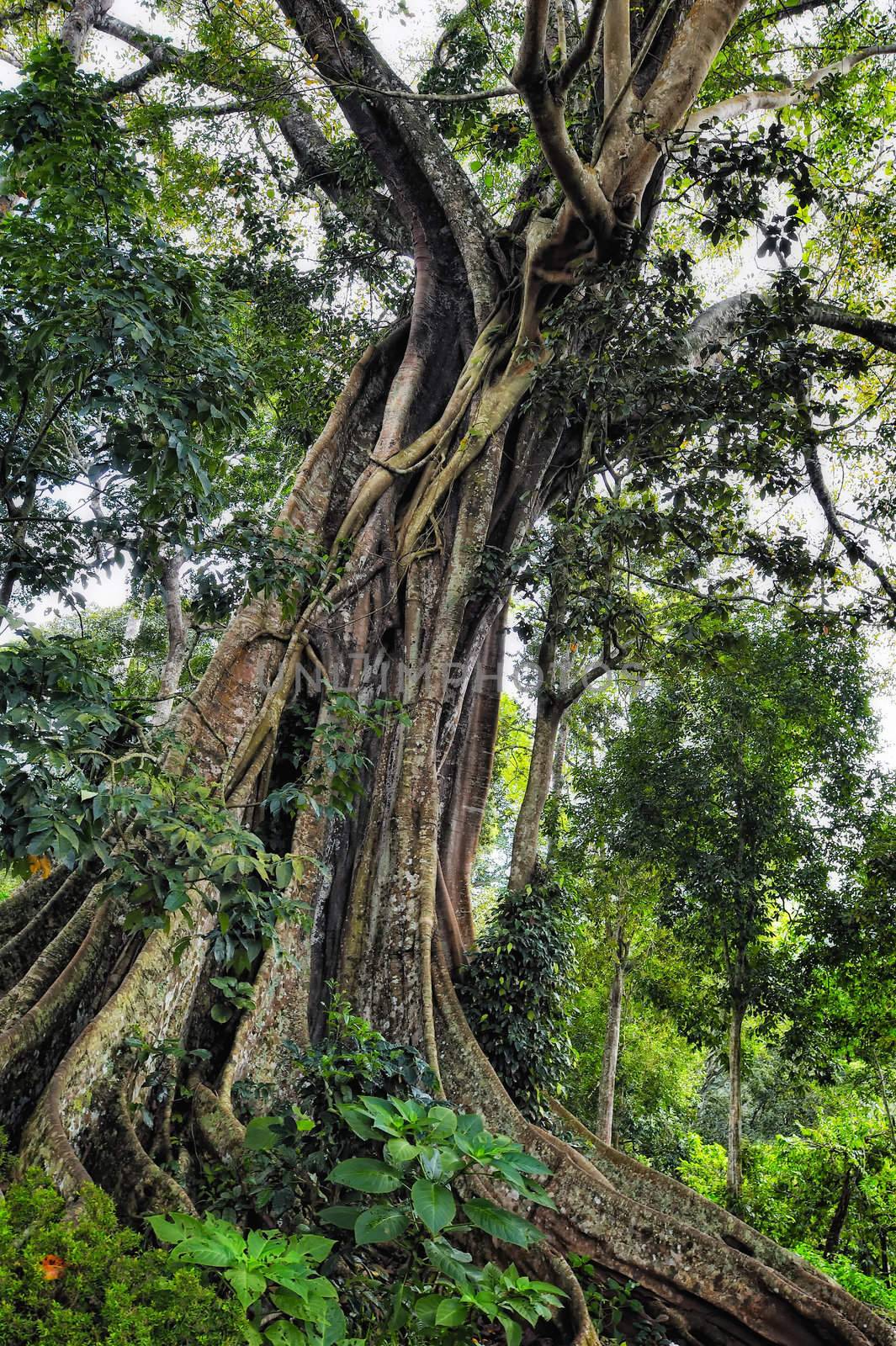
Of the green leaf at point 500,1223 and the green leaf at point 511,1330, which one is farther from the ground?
the green leaf at point 500,1223

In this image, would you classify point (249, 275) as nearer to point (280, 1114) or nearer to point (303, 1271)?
point (280, 1114)

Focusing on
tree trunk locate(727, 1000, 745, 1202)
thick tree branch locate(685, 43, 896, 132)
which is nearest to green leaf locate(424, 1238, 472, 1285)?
tree trunk locate(727, 1000, 745, 1202)

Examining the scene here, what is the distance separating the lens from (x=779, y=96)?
6238mm

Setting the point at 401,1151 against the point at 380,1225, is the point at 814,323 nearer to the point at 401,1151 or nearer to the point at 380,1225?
the point at 401,1151

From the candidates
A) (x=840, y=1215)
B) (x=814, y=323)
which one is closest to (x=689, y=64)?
(x=814, y=323)

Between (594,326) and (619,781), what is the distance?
429 cm

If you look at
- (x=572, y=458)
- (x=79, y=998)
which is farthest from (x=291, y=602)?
(x=572, y=458)

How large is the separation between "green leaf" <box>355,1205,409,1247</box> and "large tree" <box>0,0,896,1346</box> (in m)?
0.76

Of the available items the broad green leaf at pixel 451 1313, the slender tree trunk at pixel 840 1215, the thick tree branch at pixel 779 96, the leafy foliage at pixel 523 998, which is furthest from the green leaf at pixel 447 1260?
the thick tree branch at pixel 779 96

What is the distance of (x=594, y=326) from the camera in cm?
457

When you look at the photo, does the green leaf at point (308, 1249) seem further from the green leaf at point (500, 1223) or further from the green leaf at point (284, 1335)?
the green leaf at point (500, 1223)

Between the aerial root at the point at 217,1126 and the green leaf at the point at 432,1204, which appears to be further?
the aerial root at the point at 217,1126

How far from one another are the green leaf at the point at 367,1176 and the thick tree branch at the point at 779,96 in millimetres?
6245

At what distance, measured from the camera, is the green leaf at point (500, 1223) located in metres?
1.73
